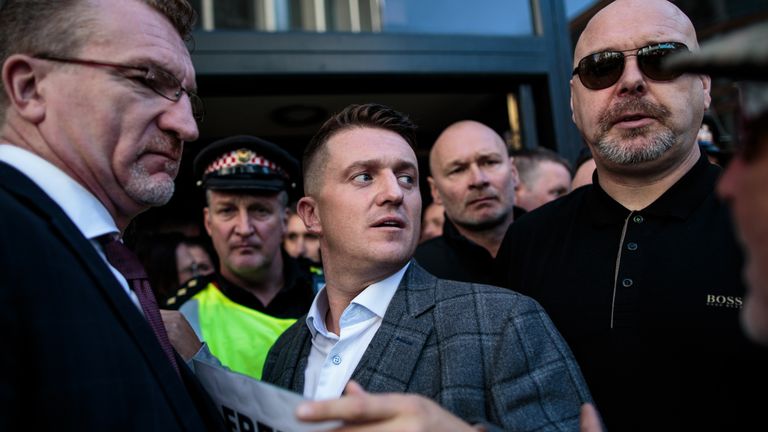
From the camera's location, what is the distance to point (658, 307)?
161 cm

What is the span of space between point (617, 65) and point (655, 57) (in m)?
0.11

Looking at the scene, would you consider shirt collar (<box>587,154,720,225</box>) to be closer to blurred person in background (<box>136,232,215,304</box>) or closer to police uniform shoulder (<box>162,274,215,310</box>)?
police uniform shoulder (<box>162,274,215,310</box>)

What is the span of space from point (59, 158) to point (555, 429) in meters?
1.24

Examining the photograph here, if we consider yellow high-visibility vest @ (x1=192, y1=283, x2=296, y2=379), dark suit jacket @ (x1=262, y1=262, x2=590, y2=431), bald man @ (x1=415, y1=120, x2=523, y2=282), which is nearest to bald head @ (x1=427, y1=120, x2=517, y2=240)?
bald man @ (x1=415, y1=120, x2=523, y2=282)

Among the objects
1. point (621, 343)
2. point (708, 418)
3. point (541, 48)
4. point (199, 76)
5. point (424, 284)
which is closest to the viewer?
point (708, 418)

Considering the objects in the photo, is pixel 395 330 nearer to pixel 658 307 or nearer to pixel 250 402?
pixel 250 402

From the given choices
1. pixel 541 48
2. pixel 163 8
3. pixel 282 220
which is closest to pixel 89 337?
pixel 163 8

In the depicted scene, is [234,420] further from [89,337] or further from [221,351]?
[221,351]

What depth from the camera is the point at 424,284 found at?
1752mm

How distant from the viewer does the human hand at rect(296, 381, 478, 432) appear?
2.93 ft

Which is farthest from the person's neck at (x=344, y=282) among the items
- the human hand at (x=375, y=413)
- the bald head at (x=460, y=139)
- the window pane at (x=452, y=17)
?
the window pane at (x=452, y=17)

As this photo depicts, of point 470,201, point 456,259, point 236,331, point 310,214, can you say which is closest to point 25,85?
point 310,214

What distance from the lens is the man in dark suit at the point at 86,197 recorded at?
0.97 meters

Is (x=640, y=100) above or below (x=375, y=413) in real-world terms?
above
